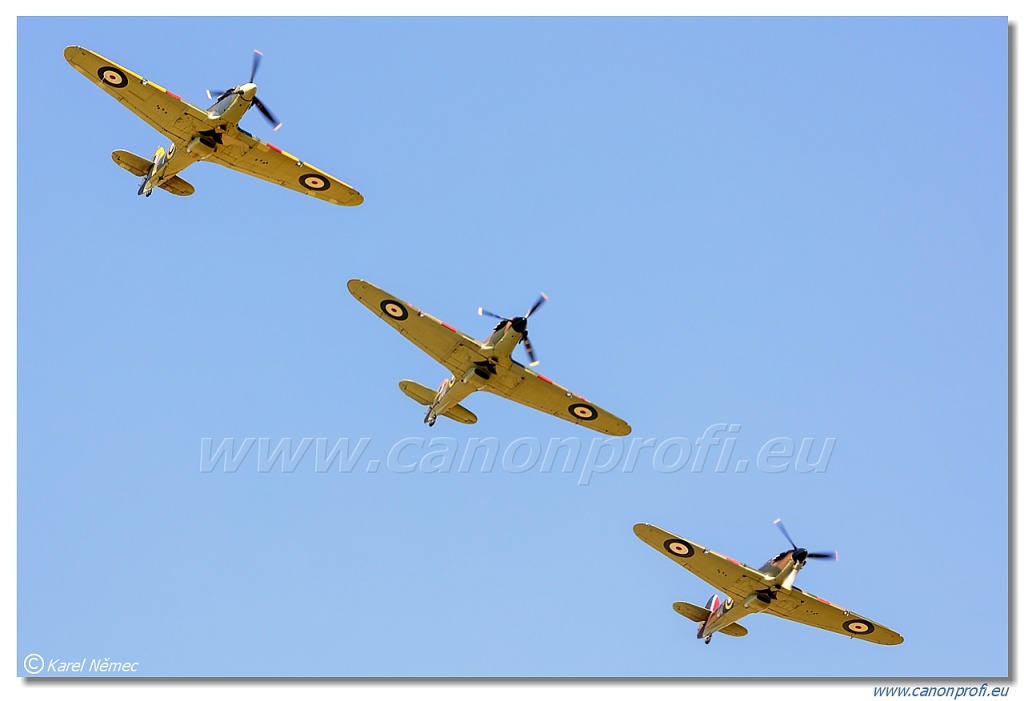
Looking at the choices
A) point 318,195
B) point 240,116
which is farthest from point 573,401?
point 240,116

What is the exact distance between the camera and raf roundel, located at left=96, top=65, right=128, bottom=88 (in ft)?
101

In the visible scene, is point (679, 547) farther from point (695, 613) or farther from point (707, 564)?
point (695, 613)

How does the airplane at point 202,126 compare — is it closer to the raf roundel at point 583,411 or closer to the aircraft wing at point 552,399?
the aircraft wing at point 552,399

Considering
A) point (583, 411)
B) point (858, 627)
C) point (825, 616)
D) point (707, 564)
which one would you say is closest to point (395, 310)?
point (583, 411)

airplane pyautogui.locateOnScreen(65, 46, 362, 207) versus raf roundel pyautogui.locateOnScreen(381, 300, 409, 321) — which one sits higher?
airplane pyautogui.locateOnScreen(65, 46, 362, 207)

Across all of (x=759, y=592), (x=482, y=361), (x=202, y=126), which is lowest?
(x=759, y=592)

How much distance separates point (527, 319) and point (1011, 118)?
12424 mm

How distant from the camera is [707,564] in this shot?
105ft

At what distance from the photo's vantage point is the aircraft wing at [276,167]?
104 feet

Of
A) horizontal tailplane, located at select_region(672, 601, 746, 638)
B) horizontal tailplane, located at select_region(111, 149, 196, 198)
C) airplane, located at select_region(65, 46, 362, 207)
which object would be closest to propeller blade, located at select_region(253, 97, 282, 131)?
airplane, located at select_region(65, 46, 362, 207)

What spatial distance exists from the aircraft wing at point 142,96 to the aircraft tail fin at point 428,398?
28.6ft

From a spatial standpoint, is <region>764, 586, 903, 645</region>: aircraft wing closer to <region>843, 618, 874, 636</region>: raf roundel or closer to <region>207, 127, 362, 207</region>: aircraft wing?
<region>843, 618, 874, 636</region>: raf roundel

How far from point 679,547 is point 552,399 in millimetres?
5054
